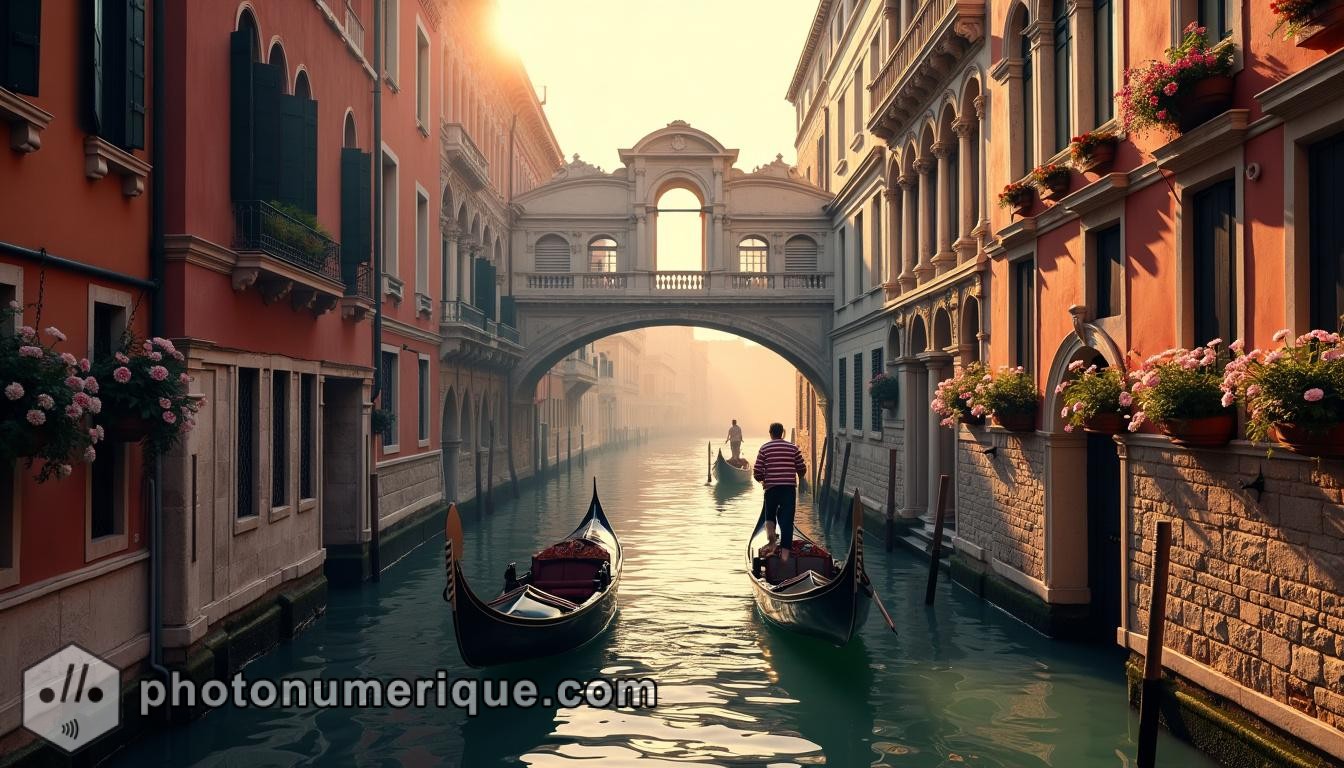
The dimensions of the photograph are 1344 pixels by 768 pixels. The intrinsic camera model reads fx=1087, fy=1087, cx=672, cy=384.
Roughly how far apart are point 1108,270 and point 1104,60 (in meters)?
1.60

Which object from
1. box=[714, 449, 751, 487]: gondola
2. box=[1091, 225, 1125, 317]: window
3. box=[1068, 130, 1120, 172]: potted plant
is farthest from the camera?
box=[714, 449, 751, 487]: gondola

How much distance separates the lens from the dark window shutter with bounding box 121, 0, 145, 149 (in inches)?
237

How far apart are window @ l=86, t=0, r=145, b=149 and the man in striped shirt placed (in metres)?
5.91

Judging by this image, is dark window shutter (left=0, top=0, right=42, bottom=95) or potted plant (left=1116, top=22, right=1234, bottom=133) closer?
dark window shutter (left=0, top=0, right=42, bottom=95)

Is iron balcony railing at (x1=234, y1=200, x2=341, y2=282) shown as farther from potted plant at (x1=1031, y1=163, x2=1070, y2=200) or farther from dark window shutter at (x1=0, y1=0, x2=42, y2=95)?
potted plant at (x1=1031, y1=163, x2=1070, y2=200)

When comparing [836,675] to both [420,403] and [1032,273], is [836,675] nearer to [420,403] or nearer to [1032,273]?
[1032,273]

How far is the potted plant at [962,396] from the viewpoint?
10414 mm

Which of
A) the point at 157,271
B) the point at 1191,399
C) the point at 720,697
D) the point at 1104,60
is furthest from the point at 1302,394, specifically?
the point at 157,271

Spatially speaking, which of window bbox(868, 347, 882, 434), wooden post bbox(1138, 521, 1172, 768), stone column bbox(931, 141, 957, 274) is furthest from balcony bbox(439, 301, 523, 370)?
wooden post bbox(1138, 521, 1172, 768)

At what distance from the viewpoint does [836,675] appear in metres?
7.97

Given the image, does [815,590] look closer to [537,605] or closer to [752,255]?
[537,605]

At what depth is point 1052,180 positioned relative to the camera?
848cm

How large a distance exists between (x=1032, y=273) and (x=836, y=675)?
13.2ft

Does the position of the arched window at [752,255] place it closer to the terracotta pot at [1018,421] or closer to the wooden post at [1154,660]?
the terracotta pot at [1018,421]
